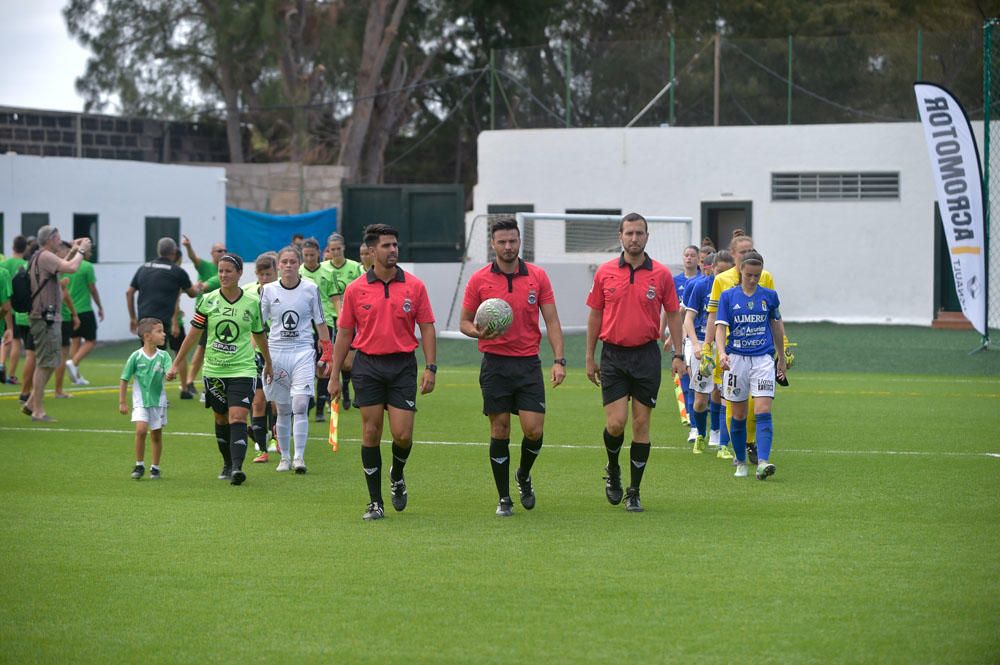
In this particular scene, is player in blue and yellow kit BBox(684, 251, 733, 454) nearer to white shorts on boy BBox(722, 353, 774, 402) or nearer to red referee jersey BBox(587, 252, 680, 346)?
white shorts on boy BBox(722, 353, 774, 402)

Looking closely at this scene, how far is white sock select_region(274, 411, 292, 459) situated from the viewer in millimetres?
13352

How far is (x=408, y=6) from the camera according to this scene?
42.1 metres

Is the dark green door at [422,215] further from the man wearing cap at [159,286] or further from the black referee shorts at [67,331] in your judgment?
the man wearing cap at [159,286]

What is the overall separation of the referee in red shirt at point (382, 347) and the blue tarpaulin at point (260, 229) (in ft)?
85.7

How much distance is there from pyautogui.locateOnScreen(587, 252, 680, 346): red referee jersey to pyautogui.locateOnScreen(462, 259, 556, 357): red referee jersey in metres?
0.48

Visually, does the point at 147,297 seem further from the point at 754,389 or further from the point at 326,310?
the point at 754,389

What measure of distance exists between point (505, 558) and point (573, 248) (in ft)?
84.9

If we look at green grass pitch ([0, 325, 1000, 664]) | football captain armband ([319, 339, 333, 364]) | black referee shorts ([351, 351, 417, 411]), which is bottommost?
green grass pitch ([0, 325, 1000, 664])

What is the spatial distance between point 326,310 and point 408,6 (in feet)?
87.3

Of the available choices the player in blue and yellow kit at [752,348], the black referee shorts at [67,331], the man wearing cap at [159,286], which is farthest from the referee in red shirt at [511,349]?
the black referee shorts at [67,331]

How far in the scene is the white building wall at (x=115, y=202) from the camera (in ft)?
98.6

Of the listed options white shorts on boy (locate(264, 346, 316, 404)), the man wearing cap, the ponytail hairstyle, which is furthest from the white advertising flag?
white shorts on boy (locate(264, 346, 316, 404))

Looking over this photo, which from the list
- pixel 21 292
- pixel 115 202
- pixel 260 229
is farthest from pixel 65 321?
pixel 260 229

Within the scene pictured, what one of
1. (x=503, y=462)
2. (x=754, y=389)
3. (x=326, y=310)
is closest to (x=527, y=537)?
(x=503, y=462)
